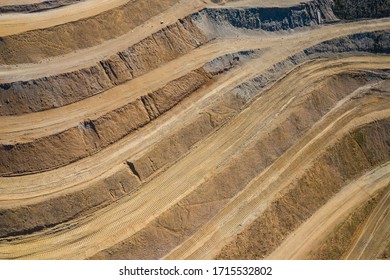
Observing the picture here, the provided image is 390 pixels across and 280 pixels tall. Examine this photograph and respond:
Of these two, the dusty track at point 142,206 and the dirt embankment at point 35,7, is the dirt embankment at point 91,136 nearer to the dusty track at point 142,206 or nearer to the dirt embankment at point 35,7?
the dusty track at point 142,206

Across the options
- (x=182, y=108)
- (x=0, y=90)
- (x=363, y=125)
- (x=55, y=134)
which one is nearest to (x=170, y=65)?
(x=182, y=108)

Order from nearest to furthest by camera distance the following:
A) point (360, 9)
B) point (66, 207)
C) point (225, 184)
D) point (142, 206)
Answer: point (66, 207) → point (142, 206) → point (225, 184) → point (360, 9)

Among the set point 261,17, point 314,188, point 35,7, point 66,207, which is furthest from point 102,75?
point 314,188

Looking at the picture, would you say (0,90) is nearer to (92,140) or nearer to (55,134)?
(55,134)

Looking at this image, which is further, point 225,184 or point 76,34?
point 76,34

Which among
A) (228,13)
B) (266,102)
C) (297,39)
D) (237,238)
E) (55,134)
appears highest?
(228,13)

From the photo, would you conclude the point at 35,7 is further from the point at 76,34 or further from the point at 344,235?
the point at 344,235
